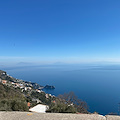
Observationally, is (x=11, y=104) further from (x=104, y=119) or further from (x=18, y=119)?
(x=104, y=119)

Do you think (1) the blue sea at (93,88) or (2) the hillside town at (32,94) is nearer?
(2) the hillside town at (32,94)

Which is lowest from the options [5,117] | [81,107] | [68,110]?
[81,107]

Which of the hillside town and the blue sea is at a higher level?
the hillside town

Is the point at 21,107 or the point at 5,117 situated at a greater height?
the point at 5,117

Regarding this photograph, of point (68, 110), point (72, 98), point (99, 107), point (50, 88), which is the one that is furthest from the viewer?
point (50, 88)

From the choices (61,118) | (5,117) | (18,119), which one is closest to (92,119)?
(61,118)

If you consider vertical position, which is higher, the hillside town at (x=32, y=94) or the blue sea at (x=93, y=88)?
the hillside town at (x=32, y=94)

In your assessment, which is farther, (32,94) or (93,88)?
(93,88)

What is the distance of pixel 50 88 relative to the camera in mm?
53938

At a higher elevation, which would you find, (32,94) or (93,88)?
(32,94)

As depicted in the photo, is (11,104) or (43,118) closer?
(43,118)

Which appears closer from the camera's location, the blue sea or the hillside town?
the hillside town

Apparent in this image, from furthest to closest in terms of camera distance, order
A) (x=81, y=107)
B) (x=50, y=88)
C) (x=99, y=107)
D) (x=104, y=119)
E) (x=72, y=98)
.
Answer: (x=50, y=88)
(x=99, y=107)
(x=72, y=98)
(x=81, y=107)
(x=104, y=119)

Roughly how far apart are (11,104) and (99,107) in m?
29.6
